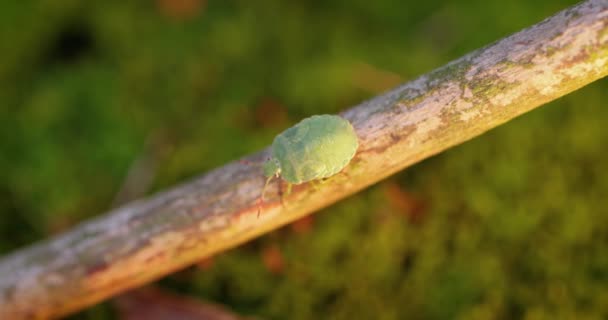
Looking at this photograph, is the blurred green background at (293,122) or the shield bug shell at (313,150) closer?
the shield bug shell at (313,150)

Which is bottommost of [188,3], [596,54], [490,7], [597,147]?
[596,54]

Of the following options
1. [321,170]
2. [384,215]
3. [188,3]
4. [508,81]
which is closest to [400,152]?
[321,170]

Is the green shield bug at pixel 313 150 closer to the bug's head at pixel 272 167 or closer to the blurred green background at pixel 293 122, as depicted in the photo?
the bug's head at pixel 272 167

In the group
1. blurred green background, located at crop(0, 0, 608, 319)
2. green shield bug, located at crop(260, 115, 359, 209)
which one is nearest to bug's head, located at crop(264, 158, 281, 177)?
green shield bug, located at crop(260, 115, 359, 209)

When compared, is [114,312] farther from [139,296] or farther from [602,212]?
[602,212]

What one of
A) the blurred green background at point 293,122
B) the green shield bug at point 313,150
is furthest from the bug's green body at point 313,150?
the blurred green background at point 293,122

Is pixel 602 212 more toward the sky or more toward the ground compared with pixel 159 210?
more toward the ground

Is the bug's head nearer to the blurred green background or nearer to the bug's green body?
the bug's green body

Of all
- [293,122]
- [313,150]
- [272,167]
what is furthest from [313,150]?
[293,122]
